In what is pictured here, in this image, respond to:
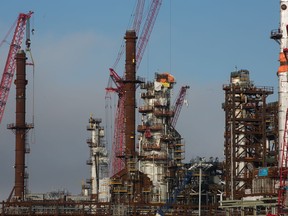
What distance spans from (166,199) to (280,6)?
45025 millimetres

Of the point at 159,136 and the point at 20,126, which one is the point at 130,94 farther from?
the point at 20,126

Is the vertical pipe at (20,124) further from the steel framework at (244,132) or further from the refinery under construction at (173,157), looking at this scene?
the steel framework at (244,132)

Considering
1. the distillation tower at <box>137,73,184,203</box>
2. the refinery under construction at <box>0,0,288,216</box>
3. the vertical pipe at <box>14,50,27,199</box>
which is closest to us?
the refinery under construction at <box>0,0,288,216</box>

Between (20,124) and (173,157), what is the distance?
29.2 metres

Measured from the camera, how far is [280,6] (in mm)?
136750

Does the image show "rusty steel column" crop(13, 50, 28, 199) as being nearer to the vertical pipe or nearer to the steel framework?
the vertical pipe

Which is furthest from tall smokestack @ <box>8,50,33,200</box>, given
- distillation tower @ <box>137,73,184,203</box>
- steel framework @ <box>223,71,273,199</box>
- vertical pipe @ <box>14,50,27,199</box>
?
steel framework @ <box>223,71,273,199</box>

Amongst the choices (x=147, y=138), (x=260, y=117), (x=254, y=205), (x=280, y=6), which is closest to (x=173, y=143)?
(x=147, y=138)

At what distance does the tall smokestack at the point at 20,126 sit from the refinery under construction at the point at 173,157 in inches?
7.2

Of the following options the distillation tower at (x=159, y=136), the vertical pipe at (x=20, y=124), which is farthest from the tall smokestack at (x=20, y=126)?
the distillation tower at (x=159, y=136)

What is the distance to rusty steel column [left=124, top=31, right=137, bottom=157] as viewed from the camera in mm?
161625

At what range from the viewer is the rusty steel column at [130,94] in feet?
530

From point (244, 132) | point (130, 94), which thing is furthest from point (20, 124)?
point (244, 132)

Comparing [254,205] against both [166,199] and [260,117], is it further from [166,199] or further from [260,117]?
[166,199]
